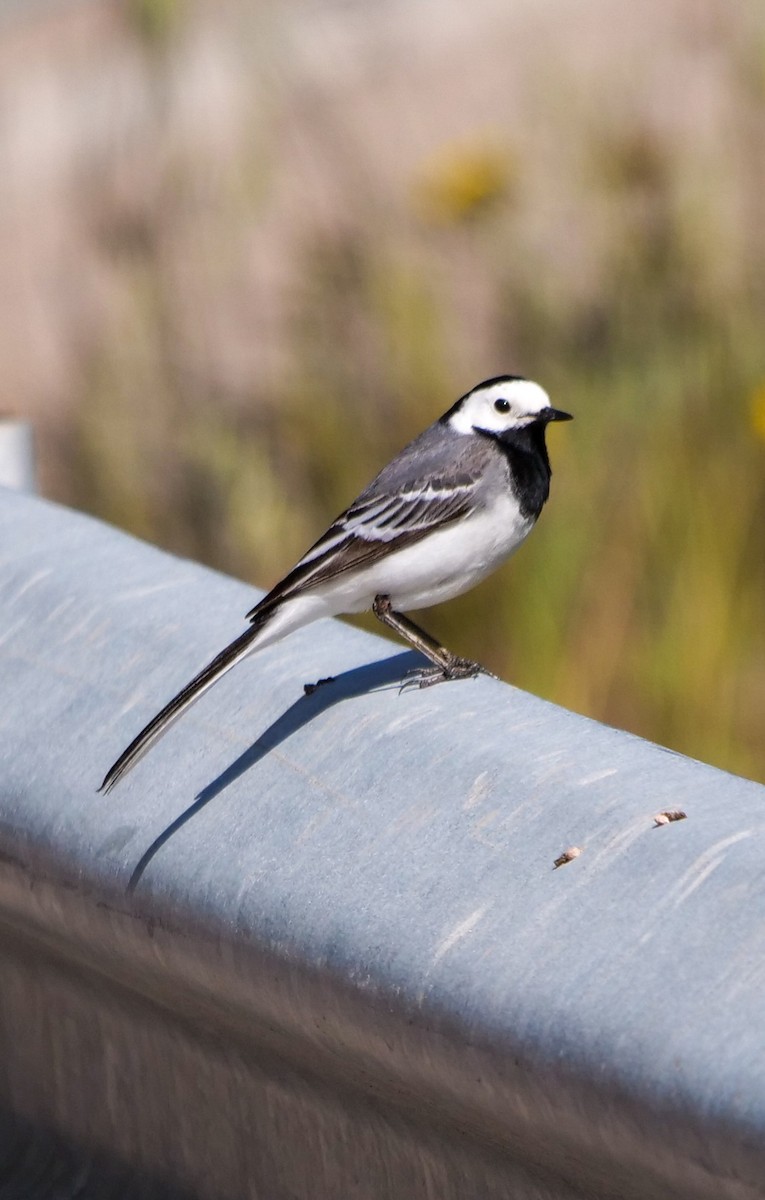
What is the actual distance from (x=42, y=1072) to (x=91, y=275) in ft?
21.4

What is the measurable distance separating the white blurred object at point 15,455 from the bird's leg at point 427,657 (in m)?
0.70

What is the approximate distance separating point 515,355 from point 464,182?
1.73 ft

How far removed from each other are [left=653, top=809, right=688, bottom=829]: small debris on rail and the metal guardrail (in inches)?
0.6

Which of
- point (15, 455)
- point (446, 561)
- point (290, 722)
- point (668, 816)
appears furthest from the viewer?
point (446, 561)

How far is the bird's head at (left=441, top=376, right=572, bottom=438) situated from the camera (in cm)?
382

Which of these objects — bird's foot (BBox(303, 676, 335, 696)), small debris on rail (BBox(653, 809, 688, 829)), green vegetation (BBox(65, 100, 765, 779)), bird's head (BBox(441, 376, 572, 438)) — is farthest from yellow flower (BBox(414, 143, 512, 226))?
small debris on rail (BBox(653, 809, 688, 829))

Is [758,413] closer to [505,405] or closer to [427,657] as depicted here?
[505,405]

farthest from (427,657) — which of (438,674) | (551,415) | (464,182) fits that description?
(464,182)

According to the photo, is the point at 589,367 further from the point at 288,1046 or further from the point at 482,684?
the point at 288,1046

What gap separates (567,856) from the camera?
1.71m

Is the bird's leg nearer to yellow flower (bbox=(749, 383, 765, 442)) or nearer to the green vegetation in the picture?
the green vegetation

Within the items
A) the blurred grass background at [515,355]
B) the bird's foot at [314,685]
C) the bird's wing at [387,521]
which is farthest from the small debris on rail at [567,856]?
the blurred grass background at [515,355]

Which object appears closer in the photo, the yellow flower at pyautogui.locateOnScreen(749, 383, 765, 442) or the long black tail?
the long black tail

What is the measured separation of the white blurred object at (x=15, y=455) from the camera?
3258 millimetres
